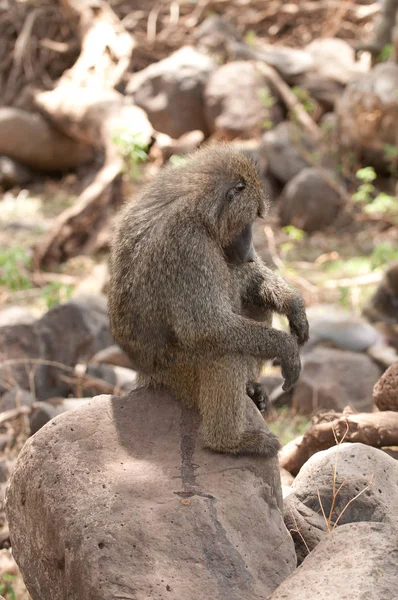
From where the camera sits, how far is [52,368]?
561 cm

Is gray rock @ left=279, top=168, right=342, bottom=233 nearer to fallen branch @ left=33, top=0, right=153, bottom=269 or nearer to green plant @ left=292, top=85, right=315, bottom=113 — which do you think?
green plant @ left=292, top=85, right=315, bottom=113

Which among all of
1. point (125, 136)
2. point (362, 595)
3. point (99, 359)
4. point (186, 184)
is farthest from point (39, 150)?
point (362, 595)

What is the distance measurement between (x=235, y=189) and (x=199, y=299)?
1.71 ft

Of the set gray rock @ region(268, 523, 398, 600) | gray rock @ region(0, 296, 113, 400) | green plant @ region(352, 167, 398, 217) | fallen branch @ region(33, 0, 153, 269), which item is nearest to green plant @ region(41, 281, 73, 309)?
fallen branch @ region(33, 0, 153, 269)

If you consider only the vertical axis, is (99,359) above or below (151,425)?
below

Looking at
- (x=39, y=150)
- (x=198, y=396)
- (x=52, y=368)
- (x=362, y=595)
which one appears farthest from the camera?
(x=39, y=150)

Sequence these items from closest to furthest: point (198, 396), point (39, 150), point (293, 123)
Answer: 1. point (198, 396)
2. point (293, 123)
3. point (39, 150)

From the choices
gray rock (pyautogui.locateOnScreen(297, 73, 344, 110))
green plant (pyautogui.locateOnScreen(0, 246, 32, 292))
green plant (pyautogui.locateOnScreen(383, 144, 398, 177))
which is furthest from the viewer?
gray rock (pyautogui.locateOnScreen(297, 73, 344, 110))

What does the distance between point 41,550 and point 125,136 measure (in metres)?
6.16

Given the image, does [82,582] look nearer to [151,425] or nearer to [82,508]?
[82,508]

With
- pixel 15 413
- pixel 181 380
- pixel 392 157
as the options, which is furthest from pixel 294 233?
pixel 181 380

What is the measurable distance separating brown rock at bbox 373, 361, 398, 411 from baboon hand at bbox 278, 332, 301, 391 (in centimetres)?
77

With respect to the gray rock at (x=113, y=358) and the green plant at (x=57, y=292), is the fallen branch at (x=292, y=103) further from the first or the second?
the gray rock at (x=113, y=358)

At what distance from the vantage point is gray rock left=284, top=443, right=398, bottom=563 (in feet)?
9.96
